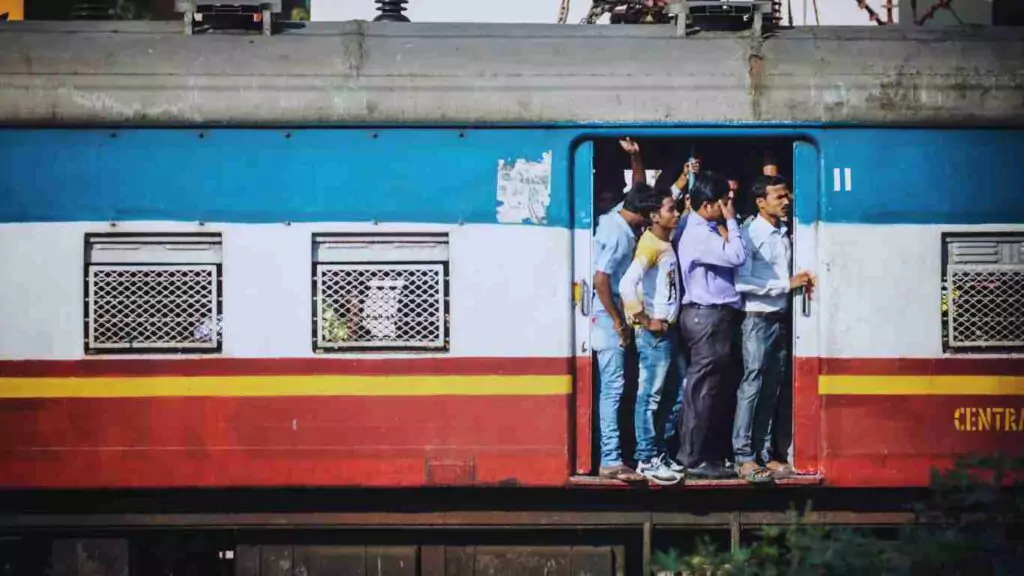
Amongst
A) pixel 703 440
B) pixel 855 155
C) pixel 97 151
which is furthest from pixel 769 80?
pixel 97 151

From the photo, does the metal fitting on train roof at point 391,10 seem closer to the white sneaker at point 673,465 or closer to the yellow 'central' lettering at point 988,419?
the white sneaker at point 673,465

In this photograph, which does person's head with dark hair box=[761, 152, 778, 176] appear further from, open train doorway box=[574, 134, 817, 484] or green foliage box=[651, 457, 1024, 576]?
green foliage box=[651, 457, 1024, 576]

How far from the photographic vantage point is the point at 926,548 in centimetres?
598

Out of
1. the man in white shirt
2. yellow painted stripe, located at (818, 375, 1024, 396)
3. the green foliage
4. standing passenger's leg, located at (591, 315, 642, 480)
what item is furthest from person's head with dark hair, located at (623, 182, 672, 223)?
the green foliage

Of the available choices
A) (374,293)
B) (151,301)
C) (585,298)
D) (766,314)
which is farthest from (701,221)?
(151,301)

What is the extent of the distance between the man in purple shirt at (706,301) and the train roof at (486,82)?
1.54 feet

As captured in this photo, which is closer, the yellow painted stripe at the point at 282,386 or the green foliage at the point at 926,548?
the green foliage at the point at 926,548

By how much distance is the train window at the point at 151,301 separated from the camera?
7.92 m

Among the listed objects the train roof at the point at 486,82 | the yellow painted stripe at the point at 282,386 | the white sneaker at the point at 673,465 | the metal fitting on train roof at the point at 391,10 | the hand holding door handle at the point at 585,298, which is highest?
the metal fitting on train roof at the point at 391,10

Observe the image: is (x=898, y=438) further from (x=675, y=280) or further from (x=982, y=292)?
(x=675, y=280)

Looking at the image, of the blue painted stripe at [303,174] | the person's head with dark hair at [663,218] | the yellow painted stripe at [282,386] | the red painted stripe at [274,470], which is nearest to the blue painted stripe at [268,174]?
the blue painted stripe at [303,174]

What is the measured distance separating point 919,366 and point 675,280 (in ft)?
4.32

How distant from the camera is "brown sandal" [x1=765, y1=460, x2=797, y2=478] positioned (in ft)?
26.2

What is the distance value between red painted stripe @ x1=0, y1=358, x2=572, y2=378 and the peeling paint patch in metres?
0.73
